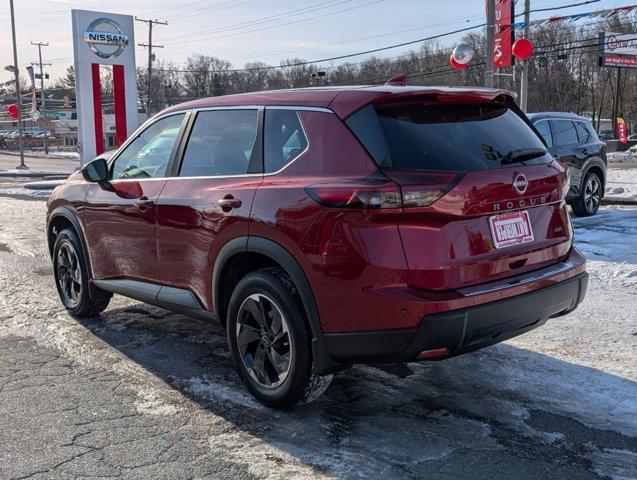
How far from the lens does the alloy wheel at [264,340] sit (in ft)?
12.3

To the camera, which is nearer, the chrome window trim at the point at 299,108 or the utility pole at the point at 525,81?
the chrome window trim at the point at 299,108

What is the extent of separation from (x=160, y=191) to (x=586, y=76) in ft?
255

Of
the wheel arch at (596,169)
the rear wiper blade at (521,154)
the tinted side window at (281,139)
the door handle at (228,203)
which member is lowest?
the wheel arch at (596,169)

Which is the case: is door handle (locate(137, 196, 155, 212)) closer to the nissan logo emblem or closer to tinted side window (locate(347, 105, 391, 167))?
tinted side window (locate(347, 105, 391, 167))

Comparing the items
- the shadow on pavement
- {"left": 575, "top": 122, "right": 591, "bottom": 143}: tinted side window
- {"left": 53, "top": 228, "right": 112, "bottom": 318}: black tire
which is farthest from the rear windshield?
{"left": 575, "top": 122, "right": 591, "bottom": 143}: tinted side window

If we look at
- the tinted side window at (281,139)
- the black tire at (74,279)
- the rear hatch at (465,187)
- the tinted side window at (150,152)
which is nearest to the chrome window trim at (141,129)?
the tinted side window at (150,152)

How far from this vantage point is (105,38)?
23.0m

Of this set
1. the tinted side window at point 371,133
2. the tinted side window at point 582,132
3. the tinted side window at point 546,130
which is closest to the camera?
the tinted side window at point 371,133

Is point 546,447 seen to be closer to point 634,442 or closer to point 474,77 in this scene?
point 634,442

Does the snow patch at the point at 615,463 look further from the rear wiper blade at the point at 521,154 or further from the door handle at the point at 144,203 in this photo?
the door handle at the point at 144,203

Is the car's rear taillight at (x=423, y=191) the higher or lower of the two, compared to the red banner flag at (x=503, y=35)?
lower

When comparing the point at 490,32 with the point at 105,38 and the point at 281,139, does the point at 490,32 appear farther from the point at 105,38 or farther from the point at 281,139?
the point at 105,38

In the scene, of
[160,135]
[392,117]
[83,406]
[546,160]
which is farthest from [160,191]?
[546,160]

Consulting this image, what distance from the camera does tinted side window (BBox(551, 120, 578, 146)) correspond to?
11.2m
